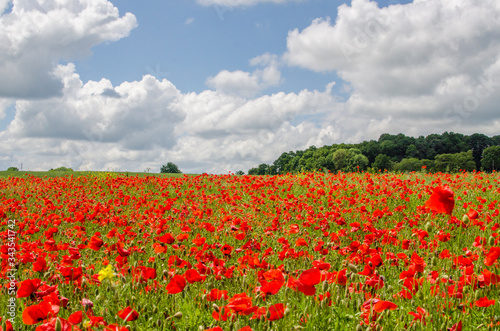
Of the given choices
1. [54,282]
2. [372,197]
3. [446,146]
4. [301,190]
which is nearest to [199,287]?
[54,282]

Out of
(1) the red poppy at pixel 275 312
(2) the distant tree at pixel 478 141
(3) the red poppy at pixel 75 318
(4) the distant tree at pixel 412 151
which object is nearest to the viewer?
(3) the red poppy at pixel 75 318

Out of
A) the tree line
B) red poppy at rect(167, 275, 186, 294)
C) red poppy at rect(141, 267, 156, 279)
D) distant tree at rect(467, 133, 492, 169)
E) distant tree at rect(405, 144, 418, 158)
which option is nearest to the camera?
red poppy at rect(167, 275, 186, 294)

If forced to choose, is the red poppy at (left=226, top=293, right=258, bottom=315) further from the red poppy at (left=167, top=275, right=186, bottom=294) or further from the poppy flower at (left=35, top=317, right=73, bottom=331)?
the poppy flower at (left=35, top=317, right=73, bottom=331)

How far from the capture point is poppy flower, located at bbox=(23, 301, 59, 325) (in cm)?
212

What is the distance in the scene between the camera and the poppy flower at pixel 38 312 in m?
2.12

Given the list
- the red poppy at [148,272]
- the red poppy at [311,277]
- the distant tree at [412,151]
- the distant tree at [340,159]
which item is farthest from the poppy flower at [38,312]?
the distant tree at [412,151]

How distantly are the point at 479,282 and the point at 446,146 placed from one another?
106m

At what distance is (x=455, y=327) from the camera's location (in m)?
2.34

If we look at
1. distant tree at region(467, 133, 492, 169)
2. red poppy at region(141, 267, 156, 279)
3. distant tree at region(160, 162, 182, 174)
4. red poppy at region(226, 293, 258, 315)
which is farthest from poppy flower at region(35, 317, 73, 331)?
distant tree at region(467, 133, 492, 169)

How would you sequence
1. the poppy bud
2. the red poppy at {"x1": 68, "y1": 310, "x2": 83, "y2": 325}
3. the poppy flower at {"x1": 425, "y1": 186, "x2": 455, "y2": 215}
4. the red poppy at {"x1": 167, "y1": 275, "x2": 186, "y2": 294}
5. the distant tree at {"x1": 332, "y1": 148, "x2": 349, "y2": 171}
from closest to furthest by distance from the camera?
the poppy bud → the red poppy at {"x1": 68, "y1": 310, "x2": 83, "y2": 325} → the red poppy at {"x1": 167, "y1": 275, "x2": 186, "y2": 294} → the poppy flower at {"x1": 425, "y1": 186, "x2": 455, "y2": 215} → the distant tree at {"x1": 332, "y1": 148, "x2": 349, "y2": 171}

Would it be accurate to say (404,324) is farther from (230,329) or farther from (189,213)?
(189,213)

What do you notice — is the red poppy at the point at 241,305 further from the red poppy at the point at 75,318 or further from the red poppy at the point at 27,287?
the red poppy at the point at 27,287

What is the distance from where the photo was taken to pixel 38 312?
7.12 ft

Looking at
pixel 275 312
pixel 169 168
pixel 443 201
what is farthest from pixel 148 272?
pixel 169 168
